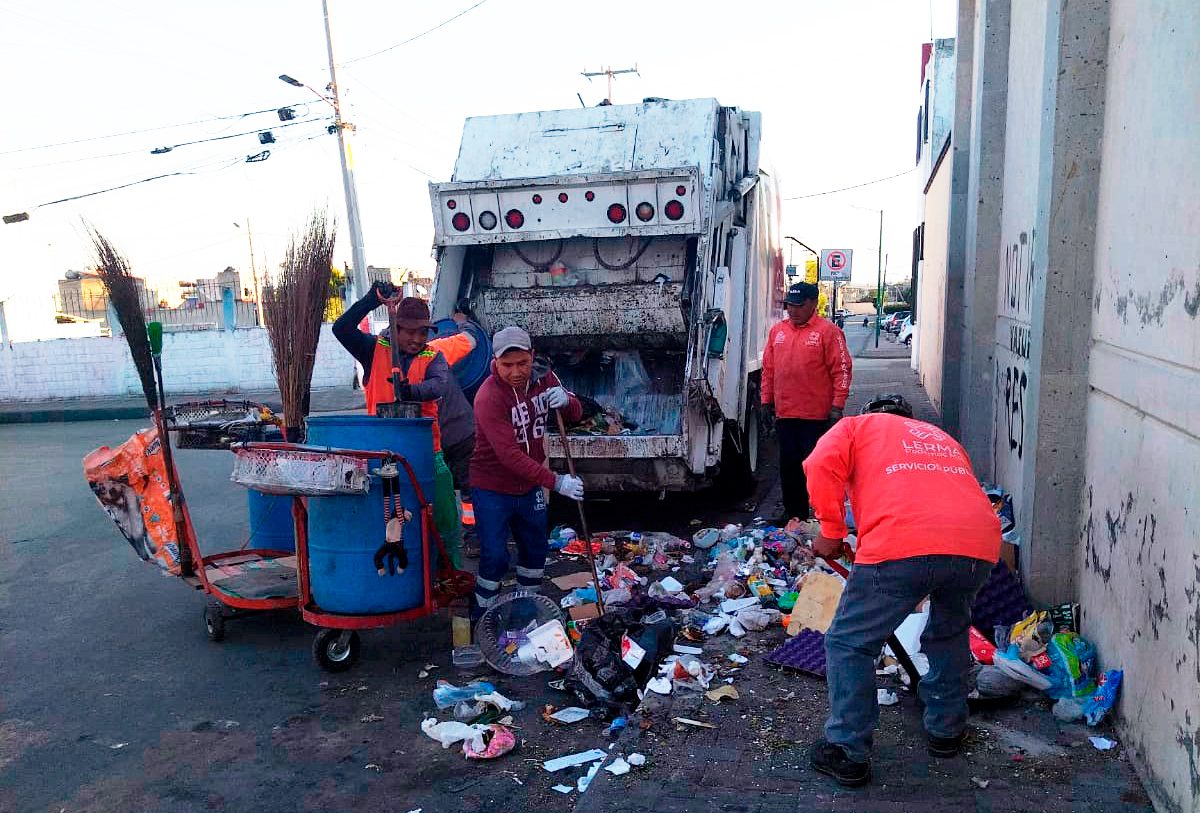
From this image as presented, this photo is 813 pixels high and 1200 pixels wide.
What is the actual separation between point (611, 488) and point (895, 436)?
3.41 metres

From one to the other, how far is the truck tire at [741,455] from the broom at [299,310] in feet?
9.72

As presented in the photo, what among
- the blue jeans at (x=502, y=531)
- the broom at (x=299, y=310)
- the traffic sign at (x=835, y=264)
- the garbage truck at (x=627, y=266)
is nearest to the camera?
the blue jeans at (x=502, y=531)

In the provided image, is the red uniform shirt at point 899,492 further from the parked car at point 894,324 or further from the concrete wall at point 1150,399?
the parked car at point 894,324

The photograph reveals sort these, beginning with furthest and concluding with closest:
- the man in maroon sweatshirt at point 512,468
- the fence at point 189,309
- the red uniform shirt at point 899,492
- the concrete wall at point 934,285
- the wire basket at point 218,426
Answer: the fence at point 189,309
the concrete wall at point 934,285
the wire basket at point 218,426
the man in maroon sweatshirt at point 512,468
the red uniform shirt at point 899,492

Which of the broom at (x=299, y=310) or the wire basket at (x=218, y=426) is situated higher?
the broom at (x=299, y=310)

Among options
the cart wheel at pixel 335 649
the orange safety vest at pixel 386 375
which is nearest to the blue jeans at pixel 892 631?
the cart wheel at pixel 335 649

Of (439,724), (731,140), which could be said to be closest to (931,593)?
(439,724)

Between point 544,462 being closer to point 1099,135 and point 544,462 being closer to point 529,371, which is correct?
point 529,371

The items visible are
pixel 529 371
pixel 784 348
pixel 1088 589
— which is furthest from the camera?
pixel 784 348

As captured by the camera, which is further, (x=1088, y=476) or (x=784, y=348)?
(x=784, y=348)

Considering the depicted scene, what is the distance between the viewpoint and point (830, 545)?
293 centimetres

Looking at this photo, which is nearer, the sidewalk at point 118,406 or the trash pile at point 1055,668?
the trash pile at point 1055,668

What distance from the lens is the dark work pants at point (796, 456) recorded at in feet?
19.9

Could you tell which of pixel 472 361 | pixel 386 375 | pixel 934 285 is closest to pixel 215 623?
pixel 386 375
